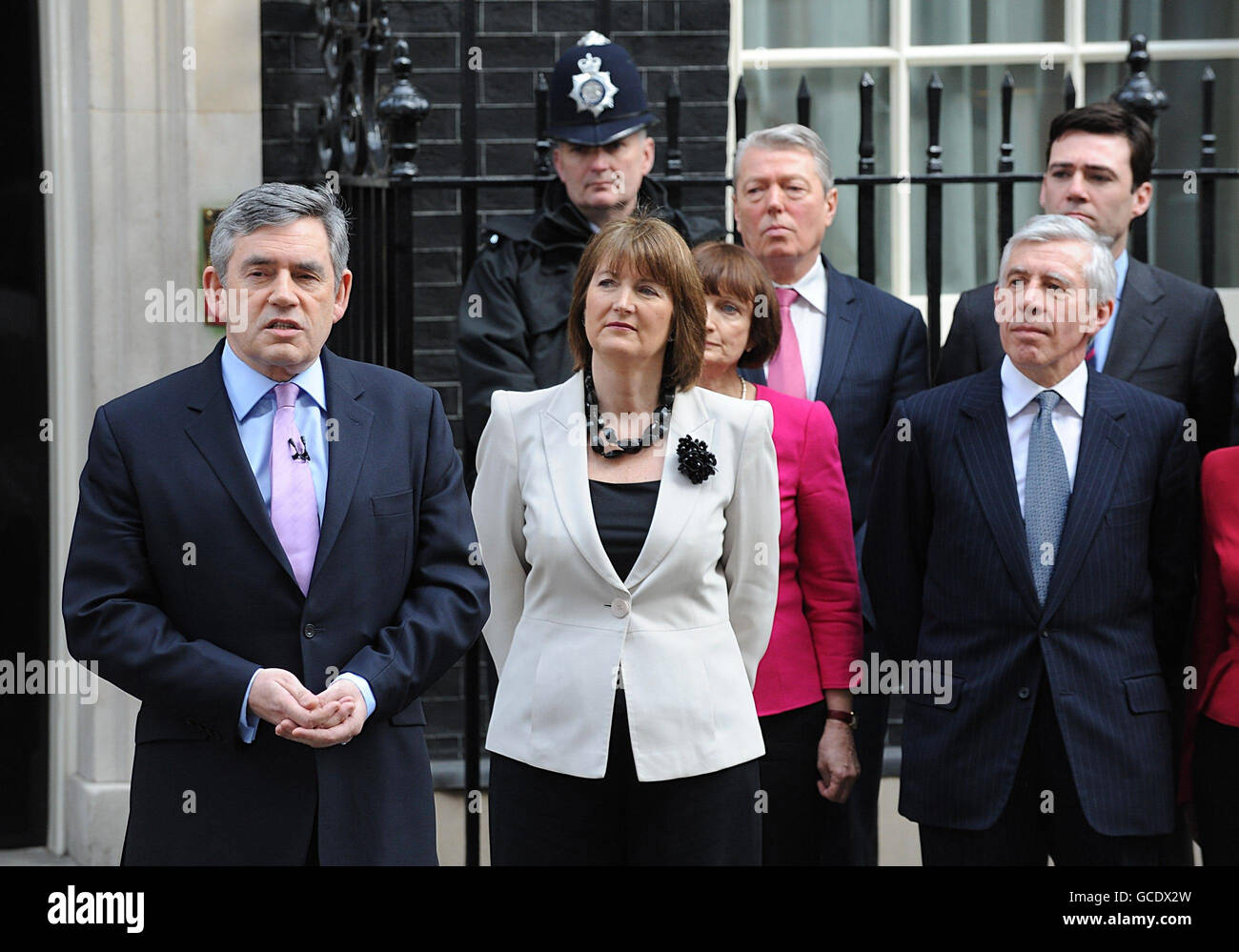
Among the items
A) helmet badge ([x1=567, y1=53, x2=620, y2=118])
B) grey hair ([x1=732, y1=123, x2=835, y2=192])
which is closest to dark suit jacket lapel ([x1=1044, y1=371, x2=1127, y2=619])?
grey hair ([x1=732, y1=123, x2=835, y2=192])

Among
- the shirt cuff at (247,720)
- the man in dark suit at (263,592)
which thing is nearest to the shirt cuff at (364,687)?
the man in dark suit at (263,592)

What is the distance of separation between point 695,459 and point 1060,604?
90cm

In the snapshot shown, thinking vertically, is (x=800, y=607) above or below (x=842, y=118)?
below

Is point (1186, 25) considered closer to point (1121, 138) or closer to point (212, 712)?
point (1121, 138)

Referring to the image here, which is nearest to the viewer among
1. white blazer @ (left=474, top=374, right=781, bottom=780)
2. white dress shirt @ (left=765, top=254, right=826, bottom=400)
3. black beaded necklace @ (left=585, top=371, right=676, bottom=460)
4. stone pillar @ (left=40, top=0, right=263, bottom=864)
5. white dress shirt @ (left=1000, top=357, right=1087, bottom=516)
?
white blazer @ (left=474, top=374, right=781, bottom=780)

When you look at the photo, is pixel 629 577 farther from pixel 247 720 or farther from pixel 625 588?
pixel 247 720

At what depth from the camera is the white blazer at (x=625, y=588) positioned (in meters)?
3.51

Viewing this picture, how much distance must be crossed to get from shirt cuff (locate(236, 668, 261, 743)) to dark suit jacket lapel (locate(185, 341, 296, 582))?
209 mm

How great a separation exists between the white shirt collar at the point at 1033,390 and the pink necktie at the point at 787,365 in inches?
23.8

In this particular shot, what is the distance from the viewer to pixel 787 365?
4.59 metres

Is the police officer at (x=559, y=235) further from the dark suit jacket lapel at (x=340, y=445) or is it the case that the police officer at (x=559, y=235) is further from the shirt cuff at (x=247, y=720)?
the shirt cuff at (x=247, y=720)

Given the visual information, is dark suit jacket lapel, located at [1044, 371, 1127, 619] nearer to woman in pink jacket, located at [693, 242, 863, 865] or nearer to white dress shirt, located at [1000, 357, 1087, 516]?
white dress shirt, located at [1000, 357, 1087, 516]

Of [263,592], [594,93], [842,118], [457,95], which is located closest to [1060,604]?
[263,592]

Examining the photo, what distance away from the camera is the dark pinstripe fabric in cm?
386
